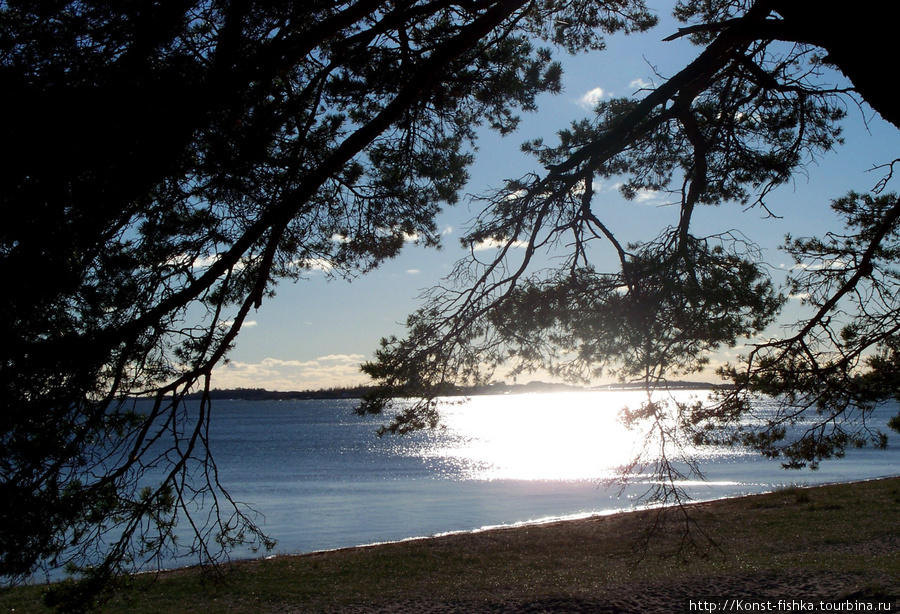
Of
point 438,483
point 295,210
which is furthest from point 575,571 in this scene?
point 438,483

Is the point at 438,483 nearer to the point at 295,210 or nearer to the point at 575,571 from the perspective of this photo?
the point at 575,571

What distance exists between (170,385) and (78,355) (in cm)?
43

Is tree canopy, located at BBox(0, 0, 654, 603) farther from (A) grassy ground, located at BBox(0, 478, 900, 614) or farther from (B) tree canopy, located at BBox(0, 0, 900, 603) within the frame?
(A) grassy ground, located at BBox(0, 478, 900, 614)

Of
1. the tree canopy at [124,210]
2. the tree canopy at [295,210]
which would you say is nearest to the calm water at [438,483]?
the tree canopy at [295,210]

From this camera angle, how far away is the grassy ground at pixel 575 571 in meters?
6.38

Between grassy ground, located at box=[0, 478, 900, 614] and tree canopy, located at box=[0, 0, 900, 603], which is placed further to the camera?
grassy ground, located at box=[0, 478, 900, 614]

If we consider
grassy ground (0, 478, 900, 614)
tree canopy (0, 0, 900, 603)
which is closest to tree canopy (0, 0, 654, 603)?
tree canopy (0, 0, 900, 603)

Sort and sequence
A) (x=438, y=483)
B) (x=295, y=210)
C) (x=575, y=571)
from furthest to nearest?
(x=438, y=483), (x=575, y=571), (x=295, y=210)

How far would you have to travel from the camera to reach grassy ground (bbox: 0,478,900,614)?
6.38 meters

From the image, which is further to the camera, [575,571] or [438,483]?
[438,483]

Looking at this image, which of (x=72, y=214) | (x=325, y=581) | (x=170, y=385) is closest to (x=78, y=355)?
(x=170, y=385)

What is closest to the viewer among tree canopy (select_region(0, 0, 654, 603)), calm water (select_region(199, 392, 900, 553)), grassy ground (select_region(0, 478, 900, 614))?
tree canopy (select_region(0, 0, 654, 603))

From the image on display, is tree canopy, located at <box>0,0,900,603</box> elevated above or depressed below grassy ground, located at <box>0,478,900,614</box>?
above

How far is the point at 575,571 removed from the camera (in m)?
8.12
